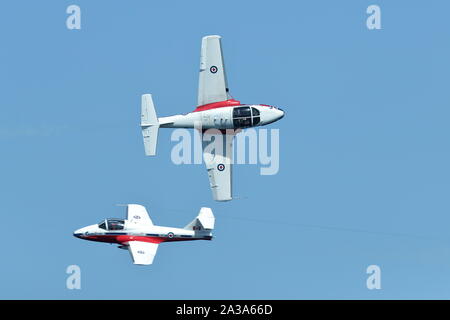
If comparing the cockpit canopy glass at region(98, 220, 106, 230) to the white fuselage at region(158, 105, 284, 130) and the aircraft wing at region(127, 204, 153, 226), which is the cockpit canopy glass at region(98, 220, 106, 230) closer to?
the aircraft wing at region(127, 204, 153, 226)

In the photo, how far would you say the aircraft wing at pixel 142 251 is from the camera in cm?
8300

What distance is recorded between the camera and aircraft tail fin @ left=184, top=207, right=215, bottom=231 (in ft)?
281

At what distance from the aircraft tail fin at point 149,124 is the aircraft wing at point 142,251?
7.09 metres

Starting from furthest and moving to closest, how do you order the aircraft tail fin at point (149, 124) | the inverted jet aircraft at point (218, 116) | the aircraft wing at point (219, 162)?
1. the inverted jet aircraft at point (218, 116)
2. the aircraft wing at point (219, 162)
3. the aircraft tail fin at point (149, 124)

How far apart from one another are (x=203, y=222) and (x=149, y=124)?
8933 millimetres

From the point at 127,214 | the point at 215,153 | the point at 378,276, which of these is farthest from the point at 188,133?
the point at 378,276

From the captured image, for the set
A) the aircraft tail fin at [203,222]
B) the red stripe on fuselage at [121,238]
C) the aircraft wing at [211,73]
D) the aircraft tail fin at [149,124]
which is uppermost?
the aircraft wing at [211,73]

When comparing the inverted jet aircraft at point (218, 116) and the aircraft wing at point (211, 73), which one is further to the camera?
the aircraft wing at point (211, 73)

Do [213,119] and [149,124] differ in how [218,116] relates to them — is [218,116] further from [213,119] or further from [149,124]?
[149,124]

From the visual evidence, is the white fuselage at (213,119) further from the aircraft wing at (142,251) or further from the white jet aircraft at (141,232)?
the aircraft wing at (142,251)

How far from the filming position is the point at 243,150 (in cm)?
8475

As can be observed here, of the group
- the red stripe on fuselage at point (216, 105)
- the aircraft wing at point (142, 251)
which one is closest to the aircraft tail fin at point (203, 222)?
the aircraft wing at point (142, 251)

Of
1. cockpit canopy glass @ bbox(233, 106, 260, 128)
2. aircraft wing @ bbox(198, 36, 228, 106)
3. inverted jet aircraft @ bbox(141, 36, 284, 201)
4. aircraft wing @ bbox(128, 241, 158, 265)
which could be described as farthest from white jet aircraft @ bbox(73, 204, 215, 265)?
aircraft wing @ bbox(198, 36, 228, 106)

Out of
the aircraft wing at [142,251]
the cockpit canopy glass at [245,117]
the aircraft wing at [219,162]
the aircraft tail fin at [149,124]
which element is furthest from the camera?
the cockpit canopy glass at [245,117]
